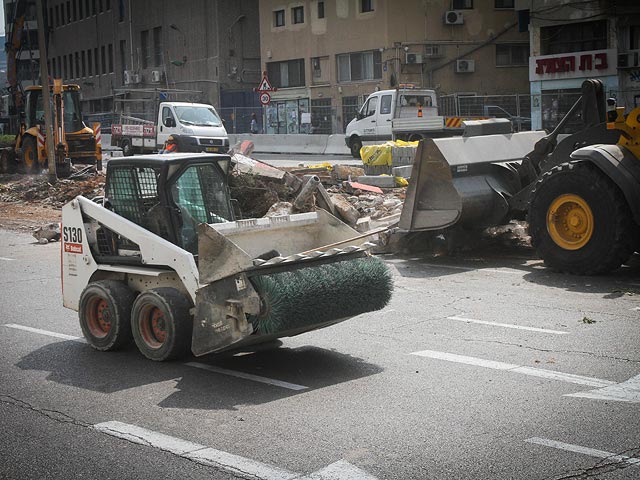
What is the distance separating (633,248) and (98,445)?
7929 mm

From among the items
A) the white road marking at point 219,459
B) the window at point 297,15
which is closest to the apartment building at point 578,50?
the window at point 297,15

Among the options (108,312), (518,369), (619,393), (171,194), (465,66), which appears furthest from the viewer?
(465,66)

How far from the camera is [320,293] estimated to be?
26.2 ft

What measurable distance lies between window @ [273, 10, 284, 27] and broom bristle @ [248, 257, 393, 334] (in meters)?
46.9

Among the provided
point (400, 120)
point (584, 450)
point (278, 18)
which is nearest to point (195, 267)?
point (584, 450)

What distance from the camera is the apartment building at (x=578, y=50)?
3712 centimetres

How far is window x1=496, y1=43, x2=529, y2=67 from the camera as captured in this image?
4797cm

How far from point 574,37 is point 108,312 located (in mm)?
35110

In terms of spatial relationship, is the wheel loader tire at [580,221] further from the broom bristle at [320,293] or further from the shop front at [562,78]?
the shop front at [562,78]

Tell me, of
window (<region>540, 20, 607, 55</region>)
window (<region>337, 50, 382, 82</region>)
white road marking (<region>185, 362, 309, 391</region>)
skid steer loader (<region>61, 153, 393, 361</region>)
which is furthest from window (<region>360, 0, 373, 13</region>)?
white road marking (<region>185, 362, 309, 391</region>)

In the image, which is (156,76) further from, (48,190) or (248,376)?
(248,376)

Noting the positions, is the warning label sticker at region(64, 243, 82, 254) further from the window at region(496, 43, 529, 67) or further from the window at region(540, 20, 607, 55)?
the window at region(496, 43, 529, 67)

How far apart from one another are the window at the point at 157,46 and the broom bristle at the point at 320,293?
181 ft

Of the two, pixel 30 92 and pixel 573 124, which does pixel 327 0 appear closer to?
pixel 30 92
